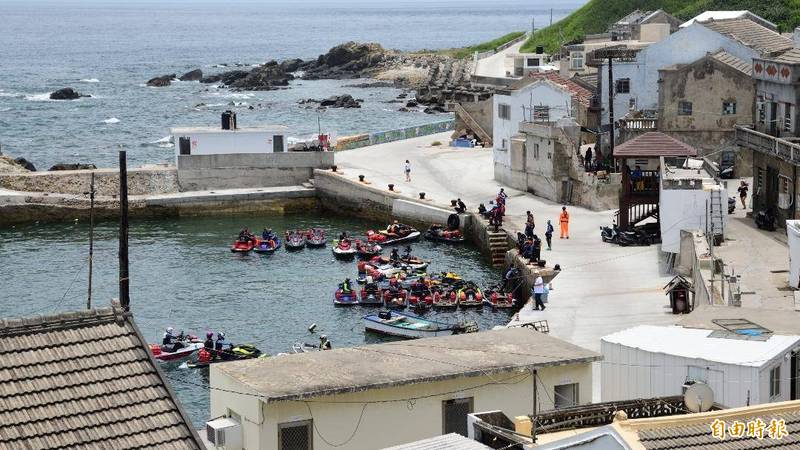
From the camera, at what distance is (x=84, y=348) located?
17.1 meters

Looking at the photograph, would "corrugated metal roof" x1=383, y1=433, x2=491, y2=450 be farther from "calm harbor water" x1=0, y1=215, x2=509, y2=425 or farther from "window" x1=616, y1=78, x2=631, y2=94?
"window" x1=616, y1=78, x2=631, y2=94

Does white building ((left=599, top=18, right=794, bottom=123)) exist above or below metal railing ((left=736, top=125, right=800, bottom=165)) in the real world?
above

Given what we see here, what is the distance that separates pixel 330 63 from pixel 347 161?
10635cm

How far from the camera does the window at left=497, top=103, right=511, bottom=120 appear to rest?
72125mm

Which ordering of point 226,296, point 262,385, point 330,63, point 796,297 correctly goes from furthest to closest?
point 330,63
point 226,296
point 796,297
point 262,385

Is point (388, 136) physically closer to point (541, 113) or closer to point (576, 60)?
point (576, 60)

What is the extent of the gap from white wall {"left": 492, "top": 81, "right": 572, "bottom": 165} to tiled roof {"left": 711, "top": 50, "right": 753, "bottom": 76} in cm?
781

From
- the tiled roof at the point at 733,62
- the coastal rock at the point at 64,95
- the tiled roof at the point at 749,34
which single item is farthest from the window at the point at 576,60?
the coastal rock at the point at 64,95

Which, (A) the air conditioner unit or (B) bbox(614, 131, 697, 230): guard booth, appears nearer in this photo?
(A) the air conditioner unit

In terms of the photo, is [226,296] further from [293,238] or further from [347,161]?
[347,161]

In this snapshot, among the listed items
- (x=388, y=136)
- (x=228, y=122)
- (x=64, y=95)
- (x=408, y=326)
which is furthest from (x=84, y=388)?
(x=64, y=95)

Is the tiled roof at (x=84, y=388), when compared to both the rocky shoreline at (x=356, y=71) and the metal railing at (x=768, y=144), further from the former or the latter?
the rocky shoreline at (x=356, y=71)

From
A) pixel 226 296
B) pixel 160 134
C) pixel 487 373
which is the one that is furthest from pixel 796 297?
pixel 160 134

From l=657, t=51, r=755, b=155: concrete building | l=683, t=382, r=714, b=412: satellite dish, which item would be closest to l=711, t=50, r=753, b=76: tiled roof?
l=657, t=51, r=755, b=155: concrete building
